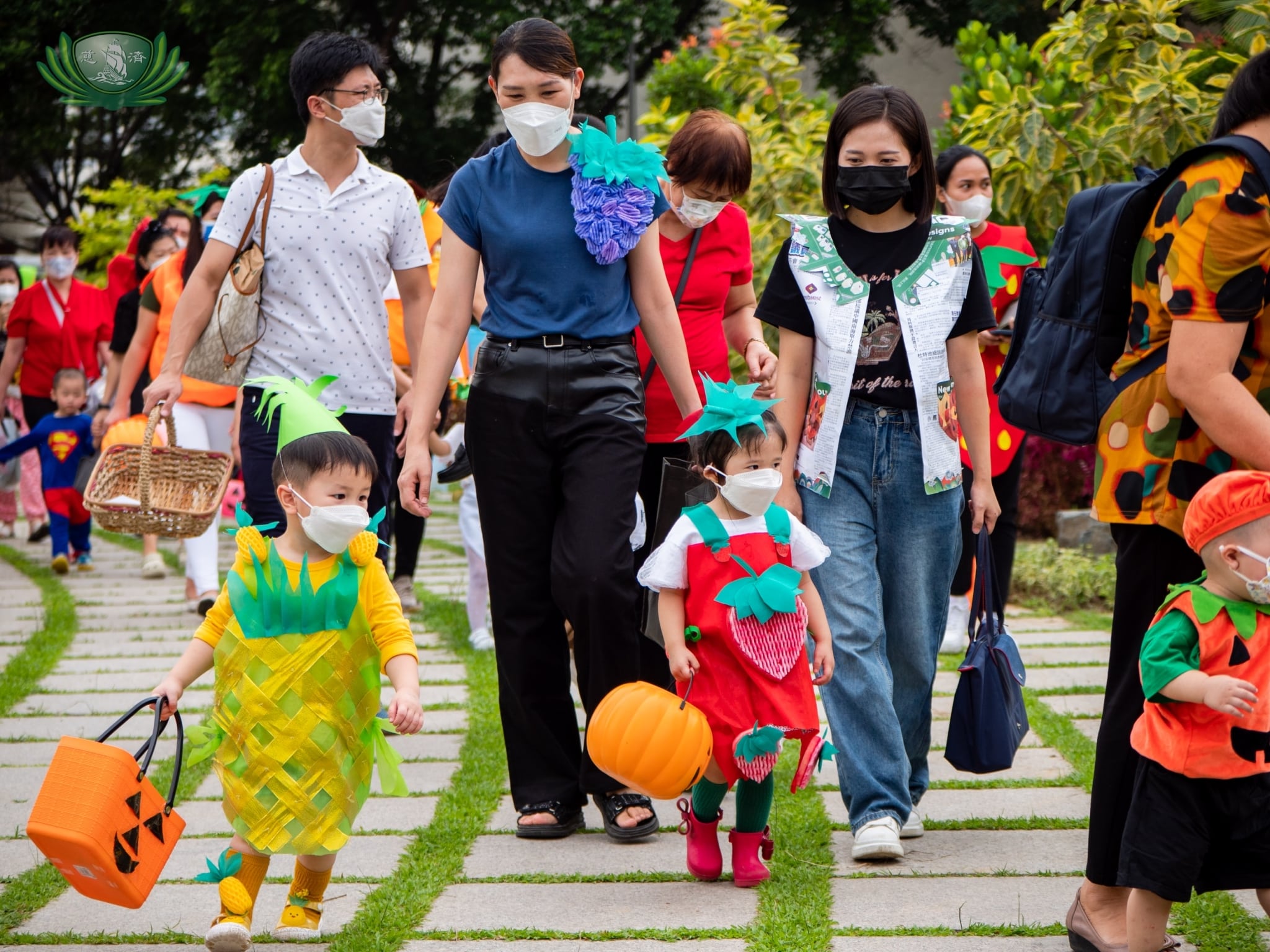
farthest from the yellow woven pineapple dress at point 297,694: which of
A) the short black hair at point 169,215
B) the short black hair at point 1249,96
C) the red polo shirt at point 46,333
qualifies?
the red polo shirt at point 46,333

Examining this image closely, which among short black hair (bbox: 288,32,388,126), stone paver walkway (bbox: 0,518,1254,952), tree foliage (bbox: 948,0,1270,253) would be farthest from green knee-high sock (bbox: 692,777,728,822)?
tree foliage (bbox: 948,0,1270,253)

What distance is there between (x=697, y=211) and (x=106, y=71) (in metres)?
1.66

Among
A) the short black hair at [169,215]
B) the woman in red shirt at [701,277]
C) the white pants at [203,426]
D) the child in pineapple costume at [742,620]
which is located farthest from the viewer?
the short black hair at [169,215]

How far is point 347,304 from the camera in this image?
436cm

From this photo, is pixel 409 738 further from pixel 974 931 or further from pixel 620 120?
pixel 620 120

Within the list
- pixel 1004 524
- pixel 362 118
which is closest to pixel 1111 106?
pixel 1004 524

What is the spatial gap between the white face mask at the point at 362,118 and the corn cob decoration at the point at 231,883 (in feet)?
6.99

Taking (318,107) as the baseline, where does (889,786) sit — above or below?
below

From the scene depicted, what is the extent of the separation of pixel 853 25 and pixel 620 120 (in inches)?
152

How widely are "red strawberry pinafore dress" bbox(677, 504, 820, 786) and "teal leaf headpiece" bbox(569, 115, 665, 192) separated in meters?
0.93

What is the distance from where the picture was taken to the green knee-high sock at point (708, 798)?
11.6 ft

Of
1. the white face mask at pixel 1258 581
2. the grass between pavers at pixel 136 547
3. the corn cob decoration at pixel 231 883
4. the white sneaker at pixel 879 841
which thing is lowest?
the grass between pavers at pixel 136 547

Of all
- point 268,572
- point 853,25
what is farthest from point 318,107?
point 853,25

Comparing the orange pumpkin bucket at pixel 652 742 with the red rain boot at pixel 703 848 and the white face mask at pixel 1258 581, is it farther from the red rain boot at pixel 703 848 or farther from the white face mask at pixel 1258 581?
the white face mask at pixel 1258 581
